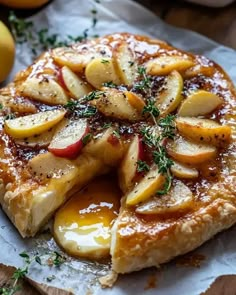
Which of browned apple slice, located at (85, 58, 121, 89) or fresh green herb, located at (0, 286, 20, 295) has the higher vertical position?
browned apple slice, located at (85, 58, 121, 89)

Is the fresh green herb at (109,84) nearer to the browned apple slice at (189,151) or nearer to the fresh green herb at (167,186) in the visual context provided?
the browned apple slice at (189,151)

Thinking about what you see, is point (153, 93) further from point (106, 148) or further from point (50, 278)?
point (50, 278)

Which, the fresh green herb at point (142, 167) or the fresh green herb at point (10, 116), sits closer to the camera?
the fresh green herb at point (142, 167)

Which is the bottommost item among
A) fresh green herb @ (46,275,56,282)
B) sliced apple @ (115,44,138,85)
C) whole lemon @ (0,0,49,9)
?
fresh green herb @ (46,275,56,282)

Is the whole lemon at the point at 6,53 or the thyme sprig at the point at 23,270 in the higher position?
the whole lemon at the point at 6,53

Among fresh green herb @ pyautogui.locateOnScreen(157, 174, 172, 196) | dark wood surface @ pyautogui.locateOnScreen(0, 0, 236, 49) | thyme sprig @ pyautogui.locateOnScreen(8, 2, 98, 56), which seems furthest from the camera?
dark wood surface @ pyautogui.locateOnScreen(0, 0, 236, 49)

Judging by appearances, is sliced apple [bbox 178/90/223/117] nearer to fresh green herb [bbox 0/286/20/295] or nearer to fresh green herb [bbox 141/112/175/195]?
fresh green herb [bbox 141/112/175/195]

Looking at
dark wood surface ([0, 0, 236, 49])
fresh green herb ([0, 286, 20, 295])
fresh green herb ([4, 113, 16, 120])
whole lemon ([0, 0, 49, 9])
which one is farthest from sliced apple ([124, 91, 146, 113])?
whole lemon ([0, 0, 49, 9])

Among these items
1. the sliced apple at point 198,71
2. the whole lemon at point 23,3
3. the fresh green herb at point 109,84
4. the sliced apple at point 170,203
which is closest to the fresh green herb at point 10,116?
the fresh green herb at point 109,84
